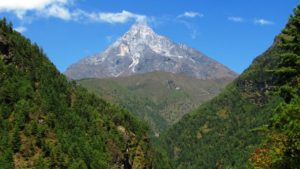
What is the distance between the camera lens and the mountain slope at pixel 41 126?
145 metres

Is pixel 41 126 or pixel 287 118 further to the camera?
pixel 41 126

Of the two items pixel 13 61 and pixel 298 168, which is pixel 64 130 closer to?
pixel 13 61

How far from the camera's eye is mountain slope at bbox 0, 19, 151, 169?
145375 mm

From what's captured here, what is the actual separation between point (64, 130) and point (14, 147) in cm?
2931

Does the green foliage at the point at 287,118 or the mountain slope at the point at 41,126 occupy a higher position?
the mountain slope at the point at 41,126

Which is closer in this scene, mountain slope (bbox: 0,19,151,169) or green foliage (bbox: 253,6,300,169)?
green foliage (bbox: 253,6,300,169)

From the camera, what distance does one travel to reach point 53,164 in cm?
14875

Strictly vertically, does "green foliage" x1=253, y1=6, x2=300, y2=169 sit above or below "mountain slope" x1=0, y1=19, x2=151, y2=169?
below

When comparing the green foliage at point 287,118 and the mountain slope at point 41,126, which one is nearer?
the green foliage at point 287,118

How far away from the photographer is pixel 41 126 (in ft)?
513

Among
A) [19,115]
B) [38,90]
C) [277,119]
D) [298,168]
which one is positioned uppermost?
[38,90]

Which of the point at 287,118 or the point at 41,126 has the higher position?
the point at 41,126

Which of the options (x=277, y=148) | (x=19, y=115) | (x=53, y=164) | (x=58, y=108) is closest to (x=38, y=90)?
(x=58, y=108)

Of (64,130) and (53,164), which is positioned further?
(64,130)
